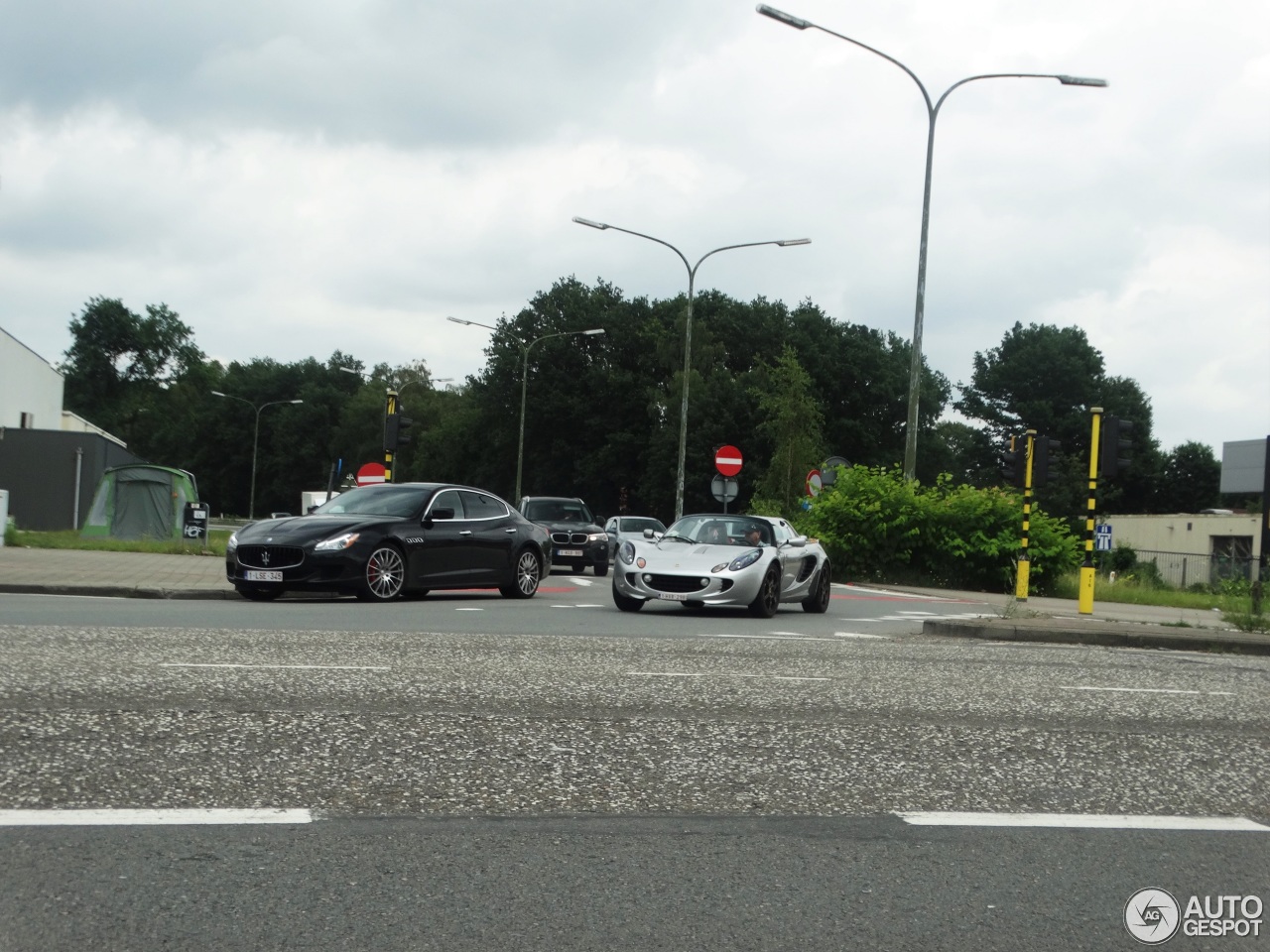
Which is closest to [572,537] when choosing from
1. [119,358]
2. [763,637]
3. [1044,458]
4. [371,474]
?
[371,474]

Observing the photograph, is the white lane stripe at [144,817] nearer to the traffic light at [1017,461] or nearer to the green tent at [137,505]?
the traffic light at [1017,461]

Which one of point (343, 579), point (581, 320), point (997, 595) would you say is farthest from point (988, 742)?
point (581, 320)

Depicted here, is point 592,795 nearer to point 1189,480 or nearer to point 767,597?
point 767,597

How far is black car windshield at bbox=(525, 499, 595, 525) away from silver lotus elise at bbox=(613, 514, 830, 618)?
13.7 metres

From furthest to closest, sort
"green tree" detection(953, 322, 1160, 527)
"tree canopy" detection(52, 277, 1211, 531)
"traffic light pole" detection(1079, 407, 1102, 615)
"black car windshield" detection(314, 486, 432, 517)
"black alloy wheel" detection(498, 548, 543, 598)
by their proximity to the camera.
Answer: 1. "green tree" detection(953, 322, 1160, 527)
2. "tree canopy" detection(52, 277, 1211, 531)
3. "traffic light pole" detection(1079, 407, 1102, 615)
4. "black alloy wheel" detection(498, 548, 543, 598)
5. "black car windshield" detection(314, 486, 432, 517)

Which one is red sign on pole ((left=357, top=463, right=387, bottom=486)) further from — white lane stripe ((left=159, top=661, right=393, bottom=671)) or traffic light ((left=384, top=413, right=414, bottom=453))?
white lane stripe ((left=159, top=661, right=393, bottom=671))

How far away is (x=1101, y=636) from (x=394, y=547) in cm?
850

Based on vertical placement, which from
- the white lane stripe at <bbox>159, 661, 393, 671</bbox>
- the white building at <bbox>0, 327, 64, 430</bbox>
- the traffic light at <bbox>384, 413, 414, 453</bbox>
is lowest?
the white lane stripe at <bbox>159, 661, 393, 671</bbox>

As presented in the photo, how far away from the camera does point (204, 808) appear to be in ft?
17.2

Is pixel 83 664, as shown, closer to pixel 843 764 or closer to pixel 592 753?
pixel 592 753

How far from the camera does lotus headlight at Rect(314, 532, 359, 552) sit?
1775 centimetres

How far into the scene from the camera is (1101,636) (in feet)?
52.9

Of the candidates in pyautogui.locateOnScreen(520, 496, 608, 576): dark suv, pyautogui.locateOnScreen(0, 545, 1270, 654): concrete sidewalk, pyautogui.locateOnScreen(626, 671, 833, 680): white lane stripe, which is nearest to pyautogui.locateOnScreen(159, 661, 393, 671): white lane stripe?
pyautogui.locateOnScreen(626, 671, 833, 680): white lane stripe

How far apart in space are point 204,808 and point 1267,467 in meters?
16.7
